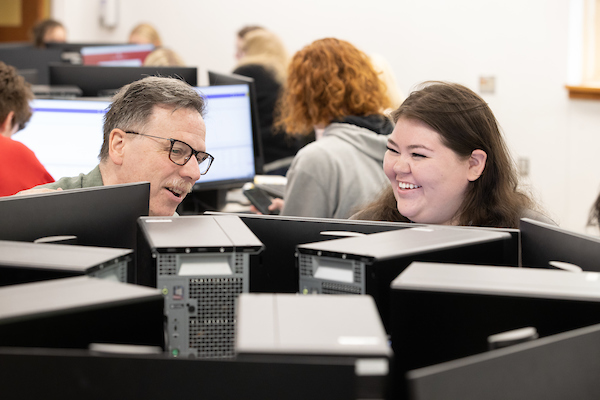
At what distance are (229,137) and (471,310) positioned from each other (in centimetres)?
213

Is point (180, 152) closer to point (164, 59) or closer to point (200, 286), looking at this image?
point (200, 286)

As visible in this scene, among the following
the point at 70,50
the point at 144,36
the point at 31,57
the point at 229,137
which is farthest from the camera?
the point at 144,36

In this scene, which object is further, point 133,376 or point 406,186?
point 406,186

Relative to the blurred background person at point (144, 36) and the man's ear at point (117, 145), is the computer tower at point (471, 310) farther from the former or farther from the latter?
the blurred background person at point (144, 36)

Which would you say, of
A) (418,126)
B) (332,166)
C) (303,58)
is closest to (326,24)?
(303,58)

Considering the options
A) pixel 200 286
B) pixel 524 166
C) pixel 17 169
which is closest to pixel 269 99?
pixel 524 166

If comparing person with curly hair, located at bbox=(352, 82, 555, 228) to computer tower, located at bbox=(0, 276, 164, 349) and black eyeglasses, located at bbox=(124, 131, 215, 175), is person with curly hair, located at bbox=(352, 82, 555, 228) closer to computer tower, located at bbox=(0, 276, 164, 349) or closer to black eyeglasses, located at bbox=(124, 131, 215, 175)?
black eyeglasses, located at bbox=(124, 131, 215, 175)

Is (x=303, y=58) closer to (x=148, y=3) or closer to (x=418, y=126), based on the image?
(x=418, y=126)

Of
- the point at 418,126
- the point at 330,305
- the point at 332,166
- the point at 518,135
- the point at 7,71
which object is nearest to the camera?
the point at 330,305

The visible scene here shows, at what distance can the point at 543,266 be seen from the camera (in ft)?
3.59

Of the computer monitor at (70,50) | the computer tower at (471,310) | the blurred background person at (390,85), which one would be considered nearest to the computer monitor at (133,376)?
the computer tower at (471,310)

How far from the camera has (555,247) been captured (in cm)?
107

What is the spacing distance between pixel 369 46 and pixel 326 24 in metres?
0.45

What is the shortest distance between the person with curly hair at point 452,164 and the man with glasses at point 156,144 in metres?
0.49
